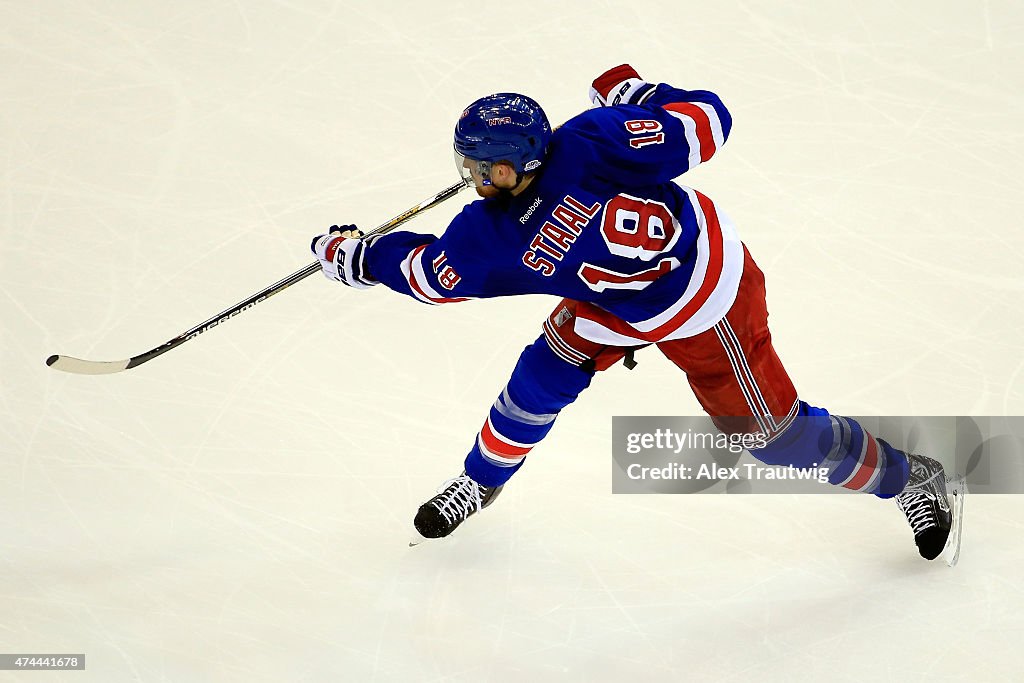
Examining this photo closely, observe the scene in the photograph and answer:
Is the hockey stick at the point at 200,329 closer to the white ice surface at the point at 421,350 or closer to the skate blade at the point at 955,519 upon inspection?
the white ice surface at the point at 421,350

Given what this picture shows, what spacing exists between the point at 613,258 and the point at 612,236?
5cm

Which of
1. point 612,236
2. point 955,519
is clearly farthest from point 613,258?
point 955,519

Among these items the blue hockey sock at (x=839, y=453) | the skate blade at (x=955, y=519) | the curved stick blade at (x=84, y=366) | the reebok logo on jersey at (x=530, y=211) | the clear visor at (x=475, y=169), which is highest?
the clear visor at (x=475, y=169)

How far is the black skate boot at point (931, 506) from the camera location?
9.93ft

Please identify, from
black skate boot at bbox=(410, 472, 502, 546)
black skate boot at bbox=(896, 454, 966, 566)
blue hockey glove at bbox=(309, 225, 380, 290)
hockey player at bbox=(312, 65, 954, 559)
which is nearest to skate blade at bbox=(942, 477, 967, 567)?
black skate boot at bbox=(896, 454, 966, 566)

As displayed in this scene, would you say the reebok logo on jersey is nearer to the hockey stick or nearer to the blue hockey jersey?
the blue hockey jersey

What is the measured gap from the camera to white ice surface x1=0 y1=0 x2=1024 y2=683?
2.81m

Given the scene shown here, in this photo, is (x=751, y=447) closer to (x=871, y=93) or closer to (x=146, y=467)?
(x=146, y=467)

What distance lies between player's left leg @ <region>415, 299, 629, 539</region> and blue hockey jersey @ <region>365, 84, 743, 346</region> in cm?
23

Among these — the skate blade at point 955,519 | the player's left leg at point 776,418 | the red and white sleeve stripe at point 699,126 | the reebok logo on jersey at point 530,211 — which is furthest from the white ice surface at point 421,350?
the red and white sleeve stripe at point 699,126

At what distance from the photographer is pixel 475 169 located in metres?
2.52

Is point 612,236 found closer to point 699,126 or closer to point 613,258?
point 613,258

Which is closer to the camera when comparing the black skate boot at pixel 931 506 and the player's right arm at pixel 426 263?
the player's right arm at pixel 426 263

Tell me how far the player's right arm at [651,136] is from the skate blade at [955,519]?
1.23 meters
